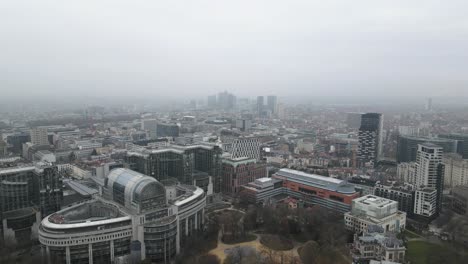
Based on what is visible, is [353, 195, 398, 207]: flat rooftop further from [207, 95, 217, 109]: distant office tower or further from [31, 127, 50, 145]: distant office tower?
[207, 95, 217, 109]: distant office tower

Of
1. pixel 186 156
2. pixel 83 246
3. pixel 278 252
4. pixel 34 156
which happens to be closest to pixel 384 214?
Answer: pixel 278 252

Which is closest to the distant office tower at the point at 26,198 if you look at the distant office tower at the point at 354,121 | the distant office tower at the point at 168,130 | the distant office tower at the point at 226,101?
the distant office tower at the point at 168,130

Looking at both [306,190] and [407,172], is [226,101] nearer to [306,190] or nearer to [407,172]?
[407,172]

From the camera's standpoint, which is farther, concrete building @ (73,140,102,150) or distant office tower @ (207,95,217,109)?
distant office tower @ (207,95,217,109)

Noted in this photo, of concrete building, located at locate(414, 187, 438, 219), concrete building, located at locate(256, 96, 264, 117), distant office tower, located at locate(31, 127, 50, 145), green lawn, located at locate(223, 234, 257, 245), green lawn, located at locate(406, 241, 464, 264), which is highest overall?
concrete building, located at locate(256, 96, 264, 117)

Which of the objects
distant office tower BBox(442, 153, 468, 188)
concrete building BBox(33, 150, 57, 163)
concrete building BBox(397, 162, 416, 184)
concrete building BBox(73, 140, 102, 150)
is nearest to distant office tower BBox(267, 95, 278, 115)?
concrete building BBox(73, 140, 102, 150)

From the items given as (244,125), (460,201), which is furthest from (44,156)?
(460,201)

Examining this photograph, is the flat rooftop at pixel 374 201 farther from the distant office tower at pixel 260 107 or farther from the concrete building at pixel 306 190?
the distant office tower at pixel 260 107
